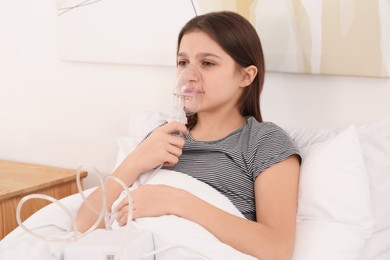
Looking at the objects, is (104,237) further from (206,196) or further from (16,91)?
(16,91)

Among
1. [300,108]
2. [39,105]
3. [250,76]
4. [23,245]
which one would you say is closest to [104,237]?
[23,245]

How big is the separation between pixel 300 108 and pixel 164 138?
0.48m

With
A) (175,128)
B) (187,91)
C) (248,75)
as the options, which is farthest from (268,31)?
(175,128)

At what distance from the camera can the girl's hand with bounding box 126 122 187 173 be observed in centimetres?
143

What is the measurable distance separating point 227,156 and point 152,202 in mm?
265

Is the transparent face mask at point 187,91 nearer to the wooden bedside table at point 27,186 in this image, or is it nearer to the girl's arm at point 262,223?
the girl's arm at point 262,223

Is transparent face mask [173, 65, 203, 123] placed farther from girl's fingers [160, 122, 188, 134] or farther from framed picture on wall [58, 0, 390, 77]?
framed picture on wall [58, 0, 390, 77]

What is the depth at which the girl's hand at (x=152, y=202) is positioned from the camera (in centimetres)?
128

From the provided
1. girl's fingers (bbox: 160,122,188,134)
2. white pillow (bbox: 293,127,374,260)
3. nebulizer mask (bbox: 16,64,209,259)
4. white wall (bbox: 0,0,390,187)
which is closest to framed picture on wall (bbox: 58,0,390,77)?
white wall (bbox: 0,0,390,187)

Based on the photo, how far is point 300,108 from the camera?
172cm

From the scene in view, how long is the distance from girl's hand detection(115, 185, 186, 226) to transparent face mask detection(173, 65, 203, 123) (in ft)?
0.73

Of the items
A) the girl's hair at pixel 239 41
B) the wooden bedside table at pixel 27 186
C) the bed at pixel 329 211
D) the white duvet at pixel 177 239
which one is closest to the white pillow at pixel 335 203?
the bed at pixel 329 211

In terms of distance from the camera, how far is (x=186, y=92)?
4.90ft

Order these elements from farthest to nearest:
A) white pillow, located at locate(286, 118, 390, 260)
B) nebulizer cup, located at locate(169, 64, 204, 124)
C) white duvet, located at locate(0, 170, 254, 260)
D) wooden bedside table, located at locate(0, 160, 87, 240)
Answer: wooden bedside table, located at locate(0, 160, 87, 240) → nebulizer cup, located at locate(169, 64, 204, 124) → white pillow, located at locate(286, 118, 390, 260) → white duvet, located at locate(0, 170, 254, 260)
